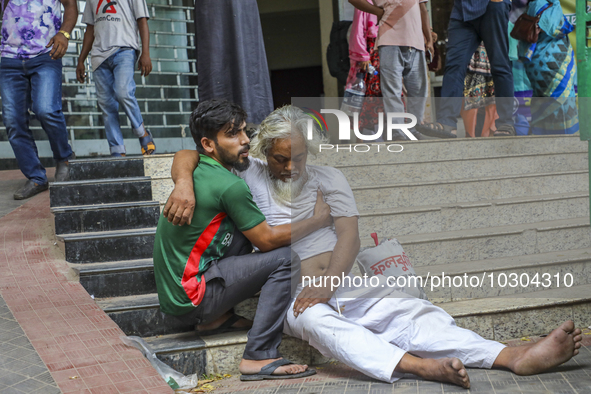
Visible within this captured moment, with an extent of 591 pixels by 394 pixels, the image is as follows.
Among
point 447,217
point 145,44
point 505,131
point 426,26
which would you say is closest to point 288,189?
point 447,217

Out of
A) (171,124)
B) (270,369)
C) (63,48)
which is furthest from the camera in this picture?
(171,124)

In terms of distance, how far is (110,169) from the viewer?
4297 millimetres

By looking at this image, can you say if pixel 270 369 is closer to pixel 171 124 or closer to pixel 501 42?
pixel 501 42

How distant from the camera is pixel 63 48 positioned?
14.8ft

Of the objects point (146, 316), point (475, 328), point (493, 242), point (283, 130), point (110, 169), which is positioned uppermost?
point (283, 130)

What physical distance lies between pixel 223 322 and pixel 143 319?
1.36 feet

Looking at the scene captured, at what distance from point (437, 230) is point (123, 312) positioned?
6.47 feet

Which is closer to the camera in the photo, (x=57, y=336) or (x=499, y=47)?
(x=57, y=336)

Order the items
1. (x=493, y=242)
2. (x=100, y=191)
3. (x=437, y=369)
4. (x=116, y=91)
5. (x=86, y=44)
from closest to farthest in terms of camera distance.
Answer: (x=437, y=369) < (x=493, y=242) < (x=100, y=191) < (x=116, y=91) < (x=86, y=44)

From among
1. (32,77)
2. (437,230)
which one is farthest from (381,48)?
(32,77)

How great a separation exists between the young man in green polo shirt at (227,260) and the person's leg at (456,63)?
2.88m

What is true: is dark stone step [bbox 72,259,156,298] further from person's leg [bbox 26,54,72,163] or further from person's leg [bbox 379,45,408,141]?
person's leg [bbox 379,45,408,141]

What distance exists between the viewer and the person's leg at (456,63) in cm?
529

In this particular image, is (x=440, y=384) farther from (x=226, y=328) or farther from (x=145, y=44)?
(x=145, y=44)
